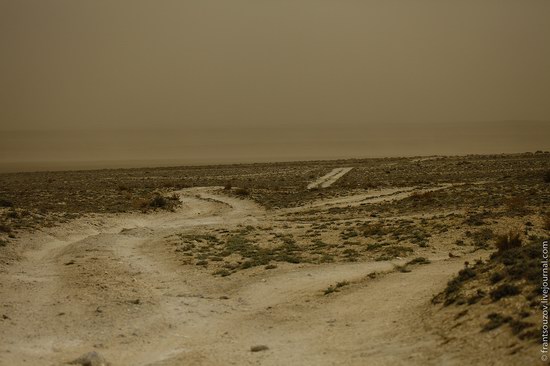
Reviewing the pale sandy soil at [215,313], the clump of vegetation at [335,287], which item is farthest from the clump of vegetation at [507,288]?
the clump of vegetation at [335,287]

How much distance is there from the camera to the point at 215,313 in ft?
46.7

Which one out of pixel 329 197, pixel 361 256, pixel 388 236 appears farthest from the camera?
pixel 329 197

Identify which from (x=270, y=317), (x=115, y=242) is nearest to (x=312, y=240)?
(x=115, y=242)

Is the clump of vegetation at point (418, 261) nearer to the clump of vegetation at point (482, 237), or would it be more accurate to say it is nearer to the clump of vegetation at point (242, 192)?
the clump of vegetation at point (482, 237)

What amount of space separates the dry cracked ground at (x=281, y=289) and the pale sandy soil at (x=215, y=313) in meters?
0.05

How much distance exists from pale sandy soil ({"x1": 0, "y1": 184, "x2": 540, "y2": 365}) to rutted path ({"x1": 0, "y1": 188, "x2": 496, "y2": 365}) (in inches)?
1.1

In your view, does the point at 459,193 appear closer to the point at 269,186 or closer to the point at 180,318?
the point at 269,186

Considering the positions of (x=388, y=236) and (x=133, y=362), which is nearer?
(x=133, y=362)

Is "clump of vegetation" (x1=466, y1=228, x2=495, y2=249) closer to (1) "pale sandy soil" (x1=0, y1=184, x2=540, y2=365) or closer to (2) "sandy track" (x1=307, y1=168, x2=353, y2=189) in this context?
(1) "pale sandy soil" (x1=0, y1=184, x2=540, y2=365)

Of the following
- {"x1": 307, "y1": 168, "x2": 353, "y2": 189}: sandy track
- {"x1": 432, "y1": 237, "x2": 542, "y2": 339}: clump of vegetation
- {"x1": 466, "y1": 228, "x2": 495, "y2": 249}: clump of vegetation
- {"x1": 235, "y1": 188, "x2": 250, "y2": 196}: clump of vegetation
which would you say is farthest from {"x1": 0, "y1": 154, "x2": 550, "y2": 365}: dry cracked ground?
{"x1": 307, "y1": 168, "x2": 353, "y2": 189}: sandy track

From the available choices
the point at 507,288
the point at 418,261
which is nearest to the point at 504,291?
the point at 507,288

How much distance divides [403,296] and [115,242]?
15074mm

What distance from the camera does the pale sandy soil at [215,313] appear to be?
35.7 feet

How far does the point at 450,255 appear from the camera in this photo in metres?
18.8
